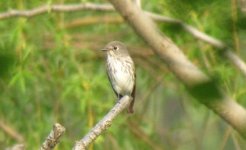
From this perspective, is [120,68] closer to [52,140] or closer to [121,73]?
[121,73]

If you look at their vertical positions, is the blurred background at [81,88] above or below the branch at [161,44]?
above

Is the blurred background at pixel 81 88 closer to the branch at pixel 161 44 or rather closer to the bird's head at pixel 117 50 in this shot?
the bird's head at pixel 117 50

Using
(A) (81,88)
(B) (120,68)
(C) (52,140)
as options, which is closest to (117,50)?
(B) (120,68)

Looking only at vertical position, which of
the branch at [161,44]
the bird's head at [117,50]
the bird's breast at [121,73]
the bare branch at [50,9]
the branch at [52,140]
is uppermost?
the bare branch at [50,9]

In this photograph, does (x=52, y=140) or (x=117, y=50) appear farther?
(x=117, y=50)

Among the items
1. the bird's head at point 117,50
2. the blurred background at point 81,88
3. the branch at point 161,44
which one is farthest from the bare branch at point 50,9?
the branch at point 161,44

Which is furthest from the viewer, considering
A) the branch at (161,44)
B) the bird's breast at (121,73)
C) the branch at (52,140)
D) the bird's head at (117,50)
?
the bird's head at (117,50)

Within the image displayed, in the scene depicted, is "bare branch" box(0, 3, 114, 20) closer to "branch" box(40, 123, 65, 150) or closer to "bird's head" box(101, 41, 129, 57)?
"bird's head" box(101, 41, 129, 57)

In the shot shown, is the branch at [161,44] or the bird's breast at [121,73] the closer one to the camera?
A: the branch at [161,44]

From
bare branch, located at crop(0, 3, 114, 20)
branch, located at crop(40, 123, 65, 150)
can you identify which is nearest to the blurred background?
bare branch, located at crop(0, 3, 114, 20)

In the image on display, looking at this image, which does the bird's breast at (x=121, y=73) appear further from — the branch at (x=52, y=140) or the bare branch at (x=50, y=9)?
the branch at (x=52, y=140)

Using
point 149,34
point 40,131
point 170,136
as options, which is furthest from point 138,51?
point 149,34

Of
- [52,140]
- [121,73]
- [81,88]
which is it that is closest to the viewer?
[52,140]

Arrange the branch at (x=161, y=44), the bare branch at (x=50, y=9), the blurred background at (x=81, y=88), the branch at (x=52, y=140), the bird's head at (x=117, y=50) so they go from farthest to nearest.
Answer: the blurred background at (x=81, y=88) → the bird's head at (x=117, y=50) → the bare branch at (x=50, y=9) → the branch at (x=161, y=44) → the branch at (x=52, y=140)
